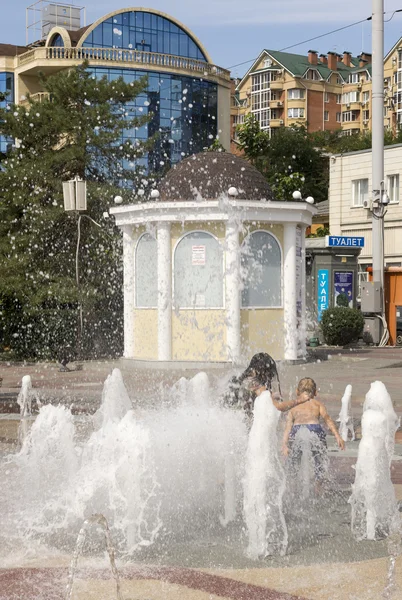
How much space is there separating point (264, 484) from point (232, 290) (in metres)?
14.5

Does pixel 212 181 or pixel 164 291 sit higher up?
pixel 212 181

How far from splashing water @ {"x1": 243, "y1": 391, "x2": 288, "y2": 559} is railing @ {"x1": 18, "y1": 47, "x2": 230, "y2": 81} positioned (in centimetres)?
5796

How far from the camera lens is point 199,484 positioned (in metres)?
8.55

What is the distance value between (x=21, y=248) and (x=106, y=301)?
2.95m

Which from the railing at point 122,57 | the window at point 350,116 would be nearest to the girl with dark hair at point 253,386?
the railing at point 122,57

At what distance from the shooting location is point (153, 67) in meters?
63.8

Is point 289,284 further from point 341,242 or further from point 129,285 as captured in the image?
point 341,242

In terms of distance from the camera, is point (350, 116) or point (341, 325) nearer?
point (341, 325)

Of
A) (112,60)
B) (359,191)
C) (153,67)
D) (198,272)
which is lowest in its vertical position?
(198,272)

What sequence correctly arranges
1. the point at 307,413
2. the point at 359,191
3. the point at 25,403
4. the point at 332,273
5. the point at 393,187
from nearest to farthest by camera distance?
the point at 307,413
the point at 25,403
the point at 332,273
the point at 393,187
the point at 359,191

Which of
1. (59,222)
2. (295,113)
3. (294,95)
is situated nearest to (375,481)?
(59,222)

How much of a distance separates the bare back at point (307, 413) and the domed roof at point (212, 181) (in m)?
13.9

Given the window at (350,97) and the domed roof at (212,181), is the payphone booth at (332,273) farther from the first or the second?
the window at (350,97)

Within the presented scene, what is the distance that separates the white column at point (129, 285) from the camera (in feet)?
76.2
